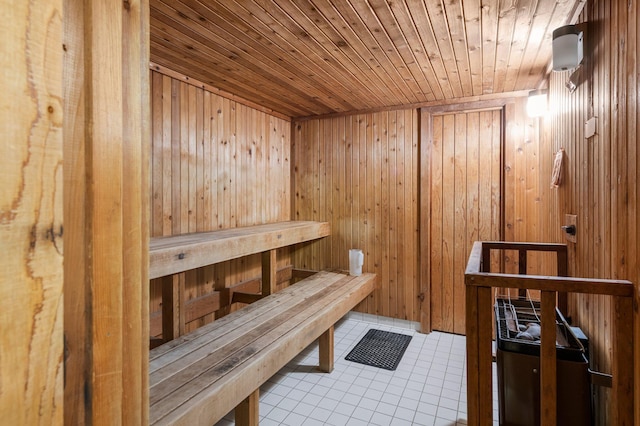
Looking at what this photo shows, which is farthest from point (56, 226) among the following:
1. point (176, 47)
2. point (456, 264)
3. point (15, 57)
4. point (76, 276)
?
point (456, 264)

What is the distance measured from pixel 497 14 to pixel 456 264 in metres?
2.42

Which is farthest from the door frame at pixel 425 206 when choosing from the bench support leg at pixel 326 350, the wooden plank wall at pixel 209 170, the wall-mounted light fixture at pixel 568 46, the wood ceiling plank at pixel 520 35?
the wall-mounted light fixture at pixel 568 46

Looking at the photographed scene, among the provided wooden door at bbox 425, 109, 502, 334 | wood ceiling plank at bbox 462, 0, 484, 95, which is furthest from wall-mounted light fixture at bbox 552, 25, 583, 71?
wooden door at bbox 425, 109, 502, 334

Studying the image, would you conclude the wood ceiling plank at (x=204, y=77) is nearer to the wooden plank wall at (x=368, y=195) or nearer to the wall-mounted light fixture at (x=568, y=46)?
the wooden plank wall at (x=368, y=195)

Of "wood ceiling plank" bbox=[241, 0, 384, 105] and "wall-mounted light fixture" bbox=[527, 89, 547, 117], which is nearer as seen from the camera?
"wood ceiling plank" bbox=[241, 0, 384, 105]

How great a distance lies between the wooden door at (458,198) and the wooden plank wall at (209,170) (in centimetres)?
184

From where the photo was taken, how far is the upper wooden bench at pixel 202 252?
2.13 m

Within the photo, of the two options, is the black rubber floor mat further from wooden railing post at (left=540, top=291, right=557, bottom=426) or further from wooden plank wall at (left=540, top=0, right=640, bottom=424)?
wooden railing post at (left=540, top=291, right=557, bottom=426)

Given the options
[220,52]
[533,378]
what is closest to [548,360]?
[533,378]

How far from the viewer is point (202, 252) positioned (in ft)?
7.80

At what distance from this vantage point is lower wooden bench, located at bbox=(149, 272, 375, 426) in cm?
159

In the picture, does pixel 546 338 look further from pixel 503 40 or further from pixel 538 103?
pixel 538 103

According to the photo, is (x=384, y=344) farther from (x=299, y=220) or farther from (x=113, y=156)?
(x=113, y=156)

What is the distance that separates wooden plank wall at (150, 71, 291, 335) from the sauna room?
0.08 ft
